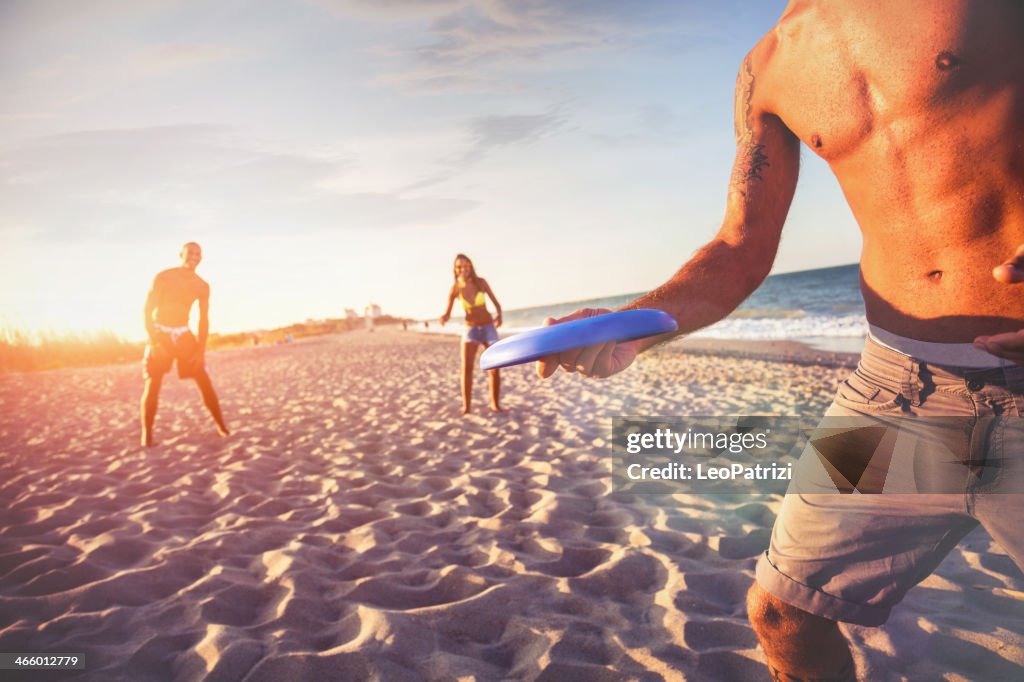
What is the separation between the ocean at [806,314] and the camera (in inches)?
607

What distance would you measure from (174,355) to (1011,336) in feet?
23.4

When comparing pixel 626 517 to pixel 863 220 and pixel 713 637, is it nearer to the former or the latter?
pixel 713 637

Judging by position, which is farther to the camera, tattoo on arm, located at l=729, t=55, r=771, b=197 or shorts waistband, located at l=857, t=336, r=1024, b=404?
tattoo on arm, located at l=729, t=55, r=771, b=197

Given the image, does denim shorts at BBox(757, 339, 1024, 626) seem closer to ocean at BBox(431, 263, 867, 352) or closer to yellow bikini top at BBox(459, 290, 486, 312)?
ocean at BBox(431, 263, 867, 352)

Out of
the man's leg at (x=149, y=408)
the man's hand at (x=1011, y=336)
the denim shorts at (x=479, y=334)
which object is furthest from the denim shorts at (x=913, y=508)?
the man's leg at (x=149, y=408)

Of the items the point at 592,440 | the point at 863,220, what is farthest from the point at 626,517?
the point at 863,220

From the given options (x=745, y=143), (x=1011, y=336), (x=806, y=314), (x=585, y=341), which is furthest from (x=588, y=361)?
(x=806, y=314)

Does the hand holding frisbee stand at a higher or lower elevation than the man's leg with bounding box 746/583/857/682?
higher

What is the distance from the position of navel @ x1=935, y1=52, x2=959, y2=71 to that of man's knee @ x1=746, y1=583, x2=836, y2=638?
1.38 meters

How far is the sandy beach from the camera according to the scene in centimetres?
216

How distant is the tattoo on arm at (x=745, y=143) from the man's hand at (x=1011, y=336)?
730 mm

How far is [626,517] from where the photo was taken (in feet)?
11.4

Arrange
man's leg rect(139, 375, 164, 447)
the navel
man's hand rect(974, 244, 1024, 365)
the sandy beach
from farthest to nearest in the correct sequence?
man's leg rect(139, 375, 164, 447) < the sandy beach < the navel < man's hand rect(974, 244, 1024, 365)

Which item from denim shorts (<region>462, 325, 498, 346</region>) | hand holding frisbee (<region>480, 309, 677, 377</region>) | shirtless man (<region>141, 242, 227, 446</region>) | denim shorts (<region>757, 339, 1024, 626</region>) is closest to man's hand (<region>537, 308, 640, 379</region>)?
hand holding frisbee (<region>480, 309, 677, 377</region>)
